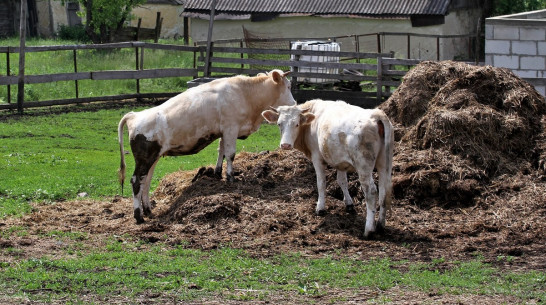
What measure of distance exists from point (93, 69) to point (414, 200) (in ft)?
64.0

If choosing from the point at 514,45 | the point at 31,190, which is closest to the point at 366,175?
the point at 31,190

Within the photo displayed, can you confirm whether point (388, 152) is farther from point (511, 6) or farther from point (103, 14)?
point (511, 6)

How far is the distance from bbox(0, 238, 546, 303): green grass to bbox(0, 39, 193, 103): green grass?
50.6 feet

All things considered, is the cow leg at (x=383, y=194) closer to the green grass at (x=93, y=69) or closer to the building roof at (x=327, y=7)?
the green grass at (x=93, y=69)

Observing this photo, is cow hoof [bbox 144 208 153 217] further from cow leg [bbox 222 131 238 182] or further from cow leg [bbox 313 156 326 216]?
cow leg [bbox 313 156 326 216]

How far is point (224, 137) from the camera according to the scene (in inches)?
497

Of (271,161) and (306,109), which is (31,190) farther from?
(306,109)

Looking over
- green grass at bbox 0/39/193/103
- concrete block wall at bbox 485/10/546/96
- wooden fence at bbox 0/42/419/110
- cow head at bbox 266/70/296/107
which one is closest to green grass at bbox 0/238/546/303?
cow head at bbox 266/70/296/107

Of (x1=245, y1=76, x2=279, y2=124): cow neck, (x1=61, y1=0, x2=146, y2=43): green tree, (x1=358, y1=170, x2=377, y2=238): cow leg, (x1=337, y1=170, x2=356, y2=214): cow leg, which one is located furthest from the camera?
(x1=61, y1=0, x2=146, y2=43): green tree

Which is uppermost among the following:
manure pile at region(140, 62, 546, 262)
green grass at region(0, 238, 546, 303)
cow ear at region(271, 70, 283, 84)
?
cow ear at region(271, 70, 283, 84)

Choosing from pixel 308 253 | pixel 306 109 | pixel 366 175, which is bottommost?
pixel 308 253

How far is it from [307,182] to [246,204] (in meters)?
1.16

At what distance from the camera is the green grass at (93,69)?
988 inches

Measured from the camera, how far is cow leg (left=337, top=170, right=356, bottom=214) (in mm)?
11367
